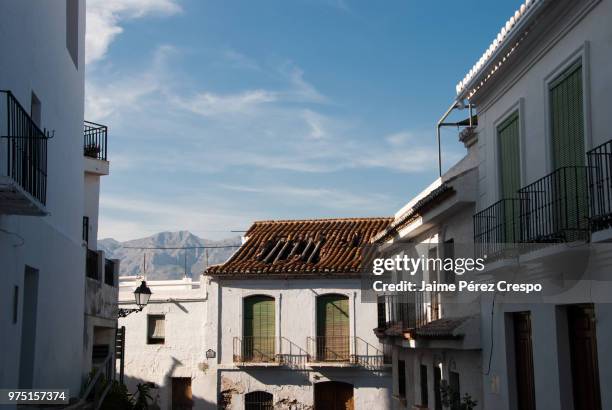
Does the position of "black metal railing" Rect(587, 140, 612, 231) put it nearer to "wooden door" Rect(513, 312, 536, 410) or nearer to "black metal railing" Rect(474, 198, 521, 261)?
"black metal railing" Rect(474, 198, 521, 261)

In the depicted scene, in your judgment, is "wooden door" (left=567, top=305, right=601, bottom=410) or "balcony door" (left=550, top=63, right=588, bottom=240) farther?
"wooden door" (left=567, top=305, right=601, bottom=410)

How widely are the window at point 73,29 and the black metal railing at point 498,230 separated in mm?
7969

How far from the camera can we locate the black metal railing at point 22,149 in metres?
8.66

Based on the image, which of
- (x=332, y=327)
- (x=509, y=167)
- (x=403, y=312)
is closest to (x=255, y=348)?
(x=332, y=327)

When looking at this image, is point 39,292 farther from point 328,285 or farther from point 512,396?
point 328,285

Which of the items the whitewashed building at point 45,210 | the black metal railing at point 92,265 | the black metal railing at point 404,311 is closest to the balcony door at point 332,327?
the black metal railing at point 404,311

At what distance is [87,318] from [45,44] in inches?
249

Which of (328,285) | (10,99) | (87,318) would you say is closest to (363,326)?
(328,285)

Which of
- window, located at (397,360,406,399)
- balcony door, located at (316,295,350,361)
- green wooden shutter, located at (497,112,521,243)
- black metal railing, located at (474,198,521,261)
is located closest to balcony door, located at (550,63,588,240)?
black metal railing, located at (474,198,521,261)

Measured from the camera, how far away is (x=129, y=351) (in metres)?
28.1

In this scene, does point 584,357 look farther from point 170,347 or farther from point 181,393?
point 181,393

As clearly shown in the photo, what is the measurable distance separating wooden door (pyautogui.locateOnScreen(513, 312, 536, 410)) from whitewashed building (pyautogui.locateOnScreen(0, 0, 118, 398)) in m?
6.96

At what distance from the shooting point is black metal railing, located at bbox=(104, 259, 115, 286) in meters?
18.8

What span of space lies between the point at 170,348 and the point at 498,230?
18138 millimetres
